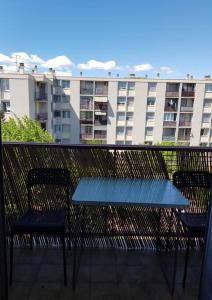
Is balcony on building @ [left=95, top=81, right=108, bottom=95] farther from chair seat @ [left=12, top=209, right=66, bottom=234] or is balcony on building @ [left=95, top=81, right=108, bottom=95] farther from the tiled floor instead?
chair seat @ [left=12, top=209, right=66, bottom=234]

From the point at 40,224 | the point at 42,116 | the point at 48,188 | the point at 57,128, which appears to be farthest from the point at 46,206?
the point at 57,128

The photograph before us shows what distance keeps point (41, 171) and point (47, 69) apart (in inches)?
905

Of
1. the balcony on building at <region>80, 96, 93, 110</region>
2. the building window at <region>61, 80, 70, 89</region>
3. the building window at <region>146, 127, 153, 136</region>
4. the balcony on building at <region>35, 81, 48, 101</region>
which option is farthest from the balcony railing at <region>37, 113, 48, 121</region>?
the building window at <region>146, 127, 153, 136</region>

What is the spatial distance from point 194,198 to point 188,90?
84.0 feet

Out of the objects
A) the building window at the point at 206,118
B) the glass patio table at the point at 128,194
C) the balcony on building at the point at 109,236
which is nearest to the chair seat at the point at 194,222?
the glass patio table at the point at 128,194

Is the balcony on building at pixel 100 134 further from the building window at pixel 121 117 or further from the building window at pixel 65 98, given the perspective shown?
the building window at pixel 65 98

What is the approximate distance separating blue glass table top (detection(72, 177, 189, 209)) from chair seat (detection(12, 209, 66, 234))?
0.30 m

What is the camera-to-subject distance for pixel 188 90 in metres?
25.6

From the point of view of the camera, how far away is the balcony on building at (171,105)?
25891 mm

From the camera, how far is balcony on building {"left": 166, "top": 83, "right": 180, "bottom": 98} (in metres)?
25.0

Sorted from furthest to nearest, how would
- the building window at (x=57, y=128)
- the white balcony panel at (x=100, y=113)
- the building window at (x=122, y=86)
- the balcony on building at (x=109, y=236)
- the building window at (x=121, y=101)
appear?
the white balcony panel at (x=100, y=113) < the building window at (x=57, y=128) < the building window at (x=121, y=101) < the building window at (x=122, y=86) < the balcony on building at (x=109, y=236)

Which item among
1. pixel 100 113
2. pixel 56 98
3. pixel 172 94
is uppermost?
pixel 172 94

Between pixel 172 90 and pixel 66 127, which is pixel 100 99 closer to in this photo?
pixel 66 127

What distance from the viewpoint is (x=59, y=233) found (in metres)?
1.71
